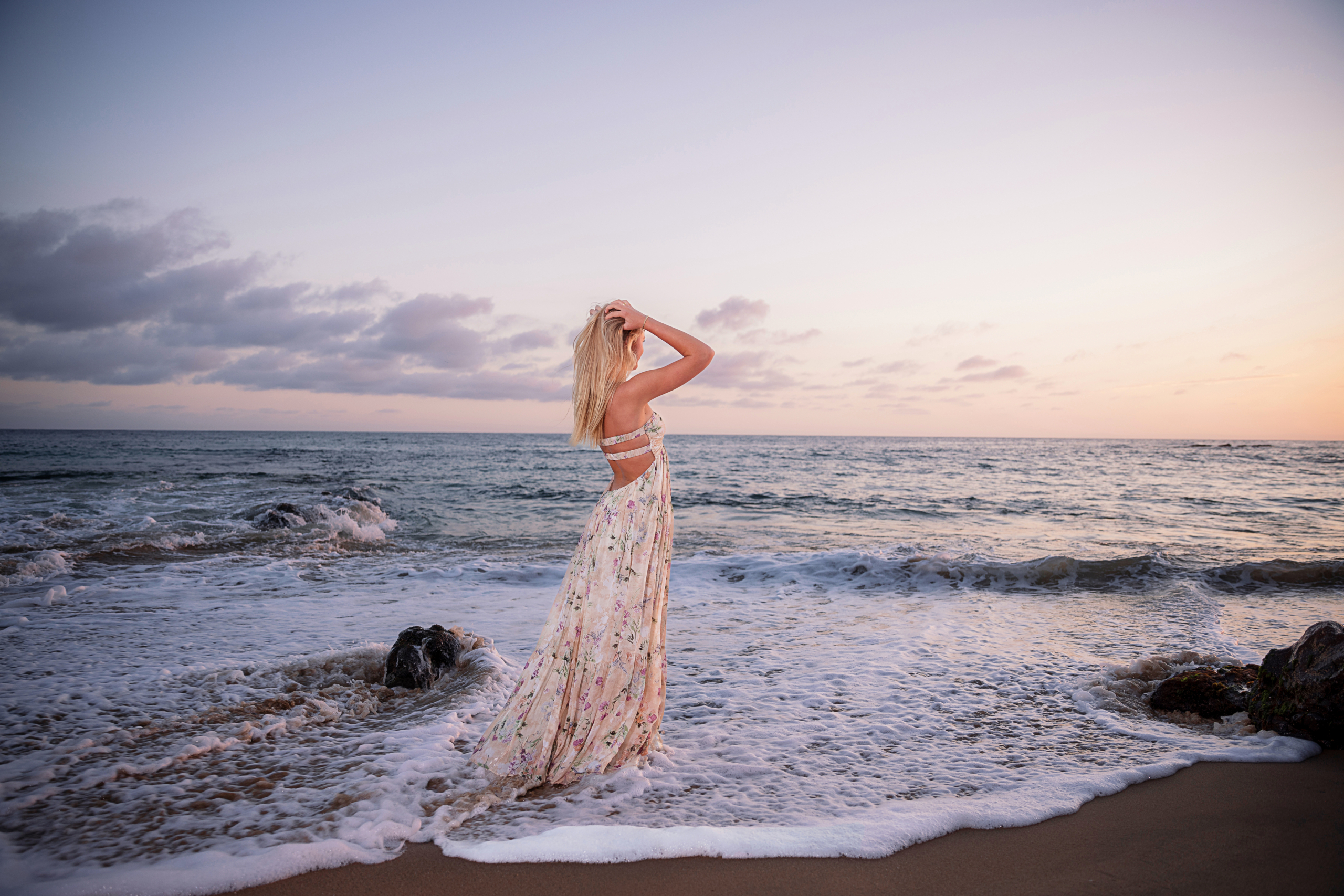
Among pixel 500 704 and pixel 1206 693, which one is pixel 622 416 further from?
Answer: pixel 1206 693

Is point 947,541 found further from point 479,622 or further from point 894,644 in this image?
point 479,622

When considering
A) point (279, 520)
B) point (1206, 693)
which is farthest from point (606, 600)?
point (279, 520)

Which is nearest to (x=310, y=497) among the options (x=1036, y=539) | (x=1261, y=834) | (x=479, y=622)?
(x=479, y=622)

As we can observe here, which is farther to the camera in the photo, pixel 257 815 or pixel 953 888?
pixel 257 815

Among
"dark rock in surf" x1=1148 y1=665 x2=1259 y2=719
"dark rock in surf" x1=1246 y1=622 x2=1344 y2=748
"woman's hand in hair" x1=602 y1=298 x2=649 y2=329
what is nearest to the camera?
"woman's hand in hair" x1=602 y1=298 x2=649 y2=329

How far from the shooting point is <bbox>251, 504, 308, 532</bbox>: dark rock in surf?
1350cm

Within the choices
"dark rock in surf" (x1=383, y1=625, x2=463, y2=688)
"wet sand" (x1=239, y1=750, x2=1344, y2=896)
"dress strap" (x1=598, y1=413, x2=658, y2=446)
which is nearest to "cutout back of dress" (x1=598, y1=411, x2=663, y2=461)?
"dress strap" (x1=598, y1=413, x2=658, y2=446)

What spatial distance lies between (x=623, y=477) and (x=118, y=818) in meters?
3.04

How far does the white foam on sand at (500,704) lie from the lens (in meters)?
2.91

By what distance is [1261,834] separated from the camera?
116 inches

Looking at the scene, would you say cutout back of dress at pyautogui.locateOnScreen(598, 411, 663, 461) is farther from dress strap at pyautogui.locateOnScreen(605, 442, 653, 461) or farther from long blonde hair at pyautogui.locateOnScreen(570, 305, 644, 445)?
long blonde hair at pyautogui.locateOnScreen(570, 305, 644, 445)

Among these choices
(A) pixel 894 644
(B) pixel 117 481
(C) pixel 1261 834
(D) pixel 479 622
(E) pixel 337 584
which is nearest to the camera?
(C) pixel 1261 834

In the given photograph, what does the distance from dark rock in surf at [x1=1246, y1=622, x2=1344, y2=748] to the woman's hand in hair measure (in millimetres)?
4812

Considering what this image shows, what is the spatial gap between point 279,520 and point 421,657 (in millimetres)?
10843
